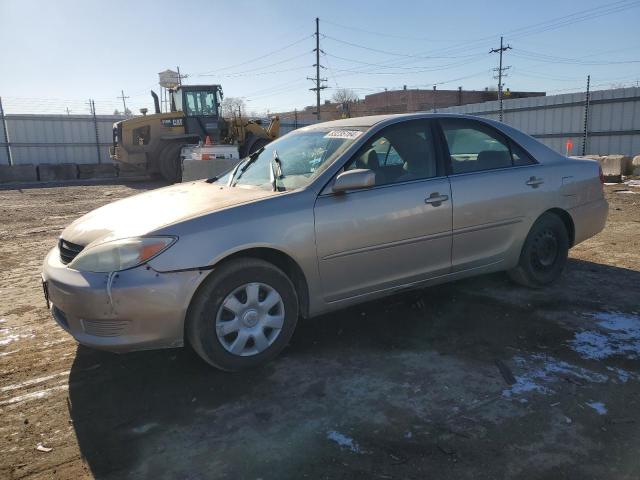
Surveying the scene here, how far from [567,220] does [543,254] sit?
17.1 inches

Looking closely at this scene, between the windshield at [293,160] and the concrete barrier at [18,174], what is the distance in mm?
17584

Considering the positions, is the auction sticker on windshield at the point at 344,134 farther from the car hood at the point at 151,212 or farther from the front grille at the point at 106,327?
the front grille at the point at 106,327

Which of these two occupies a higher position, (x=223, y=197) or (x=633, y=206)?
(x=223, y=197)

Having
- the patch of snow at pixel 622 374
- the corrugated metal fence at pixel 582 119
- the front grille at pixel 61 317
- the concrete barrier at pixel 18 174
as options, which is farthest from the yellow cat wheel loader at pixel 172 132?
the patch of snow at pixel 622 374

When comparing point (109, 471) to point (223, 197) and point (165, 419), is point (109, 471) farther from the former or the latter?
point (223, 197)

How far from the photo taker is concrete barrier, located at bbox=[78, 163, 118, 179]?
19906mm

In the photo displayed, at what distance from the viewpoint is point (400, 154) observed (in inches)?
158

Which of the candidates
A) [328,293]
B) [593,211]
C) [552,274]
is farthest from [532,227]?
[328,293]

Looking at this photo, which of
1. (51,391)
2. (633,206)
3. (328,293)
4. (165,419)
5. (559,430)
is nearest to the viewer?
(559,430)

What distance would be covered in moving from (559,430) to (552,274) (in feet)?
8.23

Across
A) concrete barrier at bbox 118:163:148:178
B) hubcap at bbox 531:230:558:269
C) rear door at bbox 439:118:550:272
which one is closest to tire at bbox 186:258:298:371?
rear door at bbox 439:118:550:272

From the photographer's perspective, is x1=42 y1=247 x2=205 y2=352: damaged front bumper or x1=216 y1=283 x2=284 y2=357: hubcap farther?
x1=216 y1=283 x2=284 y2=357: hubcap

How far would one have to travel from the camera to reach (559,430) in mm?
2596

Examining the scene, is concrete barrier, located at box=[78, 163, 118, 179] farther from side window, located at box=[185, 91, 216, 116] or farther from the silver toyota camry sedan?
the silver toyota camry sedan
